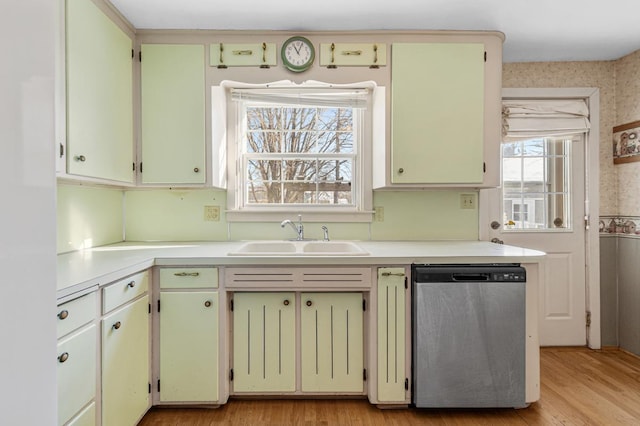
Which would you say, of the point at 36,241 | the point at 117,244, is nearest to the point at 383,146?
the point at 117,244

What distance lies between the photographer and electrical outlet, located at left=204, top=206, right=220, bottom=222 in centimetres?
276

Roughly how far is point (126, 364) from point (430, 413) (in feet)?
5.45

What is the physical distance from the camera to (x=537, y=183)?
3080 mm

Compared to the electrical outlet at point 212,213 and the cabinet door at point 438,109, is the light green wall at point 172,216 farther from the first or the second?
the cabinet door at point 438,109

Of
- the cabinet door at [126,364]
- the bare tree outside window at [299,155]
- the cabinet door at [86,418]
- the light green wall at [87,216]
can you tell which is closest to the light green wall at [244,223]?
the light green wall at [87,216]

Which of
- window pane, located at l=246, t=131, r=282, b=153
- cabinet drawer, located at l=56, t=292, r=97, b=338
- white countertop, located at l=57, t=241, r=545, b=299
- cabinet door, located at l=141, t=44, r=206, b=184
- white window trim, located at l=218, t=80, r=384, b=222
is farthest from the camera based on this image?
window pane, located at l=246, t=131, r=282, b=153

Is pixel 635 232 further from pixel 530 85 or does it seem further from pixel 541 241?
pixel 530 85

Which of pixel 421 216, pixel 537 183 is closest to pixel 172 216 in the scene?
pixel 421 216

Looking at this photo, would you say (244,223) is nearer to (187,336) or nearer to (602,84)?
(187,336)

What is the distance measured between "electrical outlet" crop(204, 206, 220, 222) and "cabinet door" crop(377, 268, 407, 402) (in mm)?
1332

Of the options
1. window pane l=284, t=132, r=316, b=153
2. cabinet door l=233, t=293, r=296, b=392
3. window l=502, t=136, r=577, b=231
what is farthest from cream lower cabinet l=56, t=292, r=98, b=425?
window l=502, t=136, r=577, b=231

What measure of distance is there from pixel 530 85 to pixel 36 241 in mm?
3433

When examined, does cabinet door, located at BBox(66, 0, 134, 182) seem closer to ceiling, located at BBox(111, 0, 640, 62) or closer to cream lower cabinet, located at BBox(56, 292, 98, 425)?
ceiling, located at BBox(111, 0, 640, 62)

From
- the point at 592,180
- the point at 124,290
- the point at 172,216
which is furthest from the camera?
the point at 592,180
